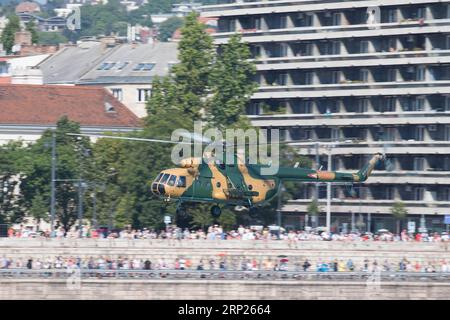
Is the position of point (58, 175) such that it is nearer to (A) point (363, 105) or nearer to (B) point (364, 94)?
(B) point (364, 94)

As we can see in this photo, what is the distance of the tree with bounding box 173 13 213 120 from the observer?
140 meters

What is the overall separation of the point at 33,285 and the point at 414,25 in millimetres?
50386

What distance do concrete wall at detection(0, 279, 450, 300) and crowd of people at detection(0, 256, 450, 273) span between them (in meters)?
1.31

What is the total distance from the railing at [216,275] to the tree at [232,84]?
1759 inches

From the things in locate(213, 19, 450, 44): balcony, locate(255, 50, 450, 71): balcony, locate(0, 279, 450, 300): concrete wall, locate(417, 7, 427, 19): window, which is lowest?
locate(0, 279, 450, 300): concrete wall

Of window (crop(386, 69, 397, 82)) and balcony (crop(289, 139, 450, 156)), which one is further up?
window (crop(386, 69, 397, 82))

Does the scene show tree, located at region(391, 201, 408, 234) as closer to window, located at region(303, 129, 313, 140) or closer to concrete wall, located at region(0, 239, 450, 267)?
window, located at region(303, 129, 313, 140)

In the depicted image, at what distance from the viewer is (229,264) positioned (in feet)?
310

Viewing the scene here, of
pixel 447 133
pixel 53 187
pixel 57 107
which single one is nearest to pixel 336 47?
pixel 447 133

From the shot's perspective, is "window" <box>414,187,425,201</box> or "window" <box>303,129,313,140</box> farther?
"window" <box>303,129,313,140</box>

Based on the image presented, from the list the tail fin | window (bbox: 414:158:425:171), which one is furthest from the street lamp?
window (bbox: 414:158:425:171)

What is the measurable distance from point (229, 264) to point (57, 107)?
5768 centimetres

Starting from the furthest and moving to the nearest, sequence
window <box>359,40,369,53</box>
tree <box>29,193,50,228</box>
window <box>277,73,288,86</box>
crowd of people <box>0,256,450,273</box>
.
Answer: window <box>277,73,288,86</box>
window <box>359,40,369,53</box>
tree <box>29,193,50,228</box>
crowd of people <box>0,256,450,273</box>
